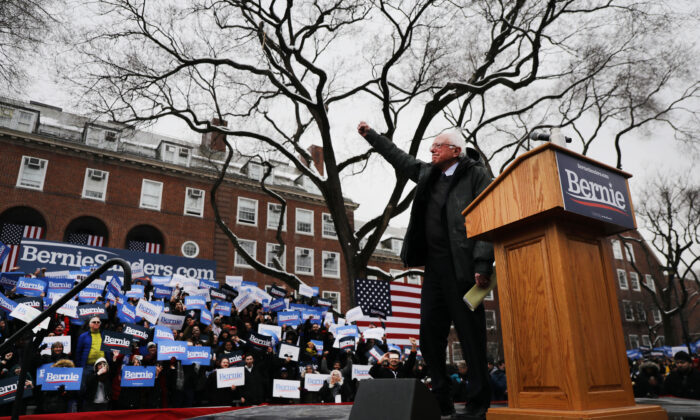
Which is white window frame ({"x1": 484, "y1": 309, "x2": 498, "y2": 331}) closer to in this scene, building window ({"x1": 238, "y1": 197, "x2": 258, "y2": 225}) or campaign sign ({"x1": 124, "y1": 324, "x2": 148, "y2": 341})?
building window ({"x1": 238, "y1": 197, "x2": 258, "y2": 225})

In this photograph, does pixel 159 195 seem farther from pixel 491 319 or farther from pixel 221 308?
pixel 491 319

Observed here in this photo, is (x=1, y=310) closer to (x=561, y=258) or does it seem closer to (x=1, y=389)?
(x=1, y=389)

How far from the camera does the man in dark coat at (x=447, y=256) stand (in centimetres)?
288

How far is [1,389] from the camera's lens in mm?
6289

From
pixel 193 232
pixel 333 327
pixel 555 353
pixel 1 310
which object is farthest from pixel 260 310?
pixel 193 232

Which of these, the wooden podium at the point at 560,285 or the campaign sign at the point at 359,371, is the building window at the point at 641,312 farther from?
the wooden podium at the point at 560,285

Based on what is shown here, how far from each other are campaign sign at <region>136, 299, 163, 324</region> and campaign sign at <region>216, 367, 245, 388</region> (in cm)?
202

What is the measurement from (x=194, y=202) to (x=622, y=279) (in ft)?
130

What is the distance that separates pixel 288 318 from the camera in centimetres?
1116

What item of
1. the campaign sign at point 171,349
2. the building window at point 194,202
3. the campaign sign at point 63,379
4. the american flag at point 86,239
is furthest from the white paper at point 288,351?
the building window at point 194,202

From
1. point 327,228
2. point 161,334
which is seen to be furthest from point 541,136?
point 327,228

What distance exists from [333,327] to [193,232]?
64.2 feet

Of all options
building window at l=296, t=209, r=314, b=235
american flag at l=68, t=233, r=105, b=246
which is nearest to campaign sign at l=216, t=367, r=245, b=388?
american flag at l=68, t=233, r=105, b=246

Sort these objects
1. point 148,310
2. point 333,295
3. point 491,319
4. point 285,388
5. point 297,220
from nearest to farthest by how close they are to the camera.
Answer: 1. point 285,388
2. point 148,310
3. point 333,295
4. point 297,220
5. point 491,319
